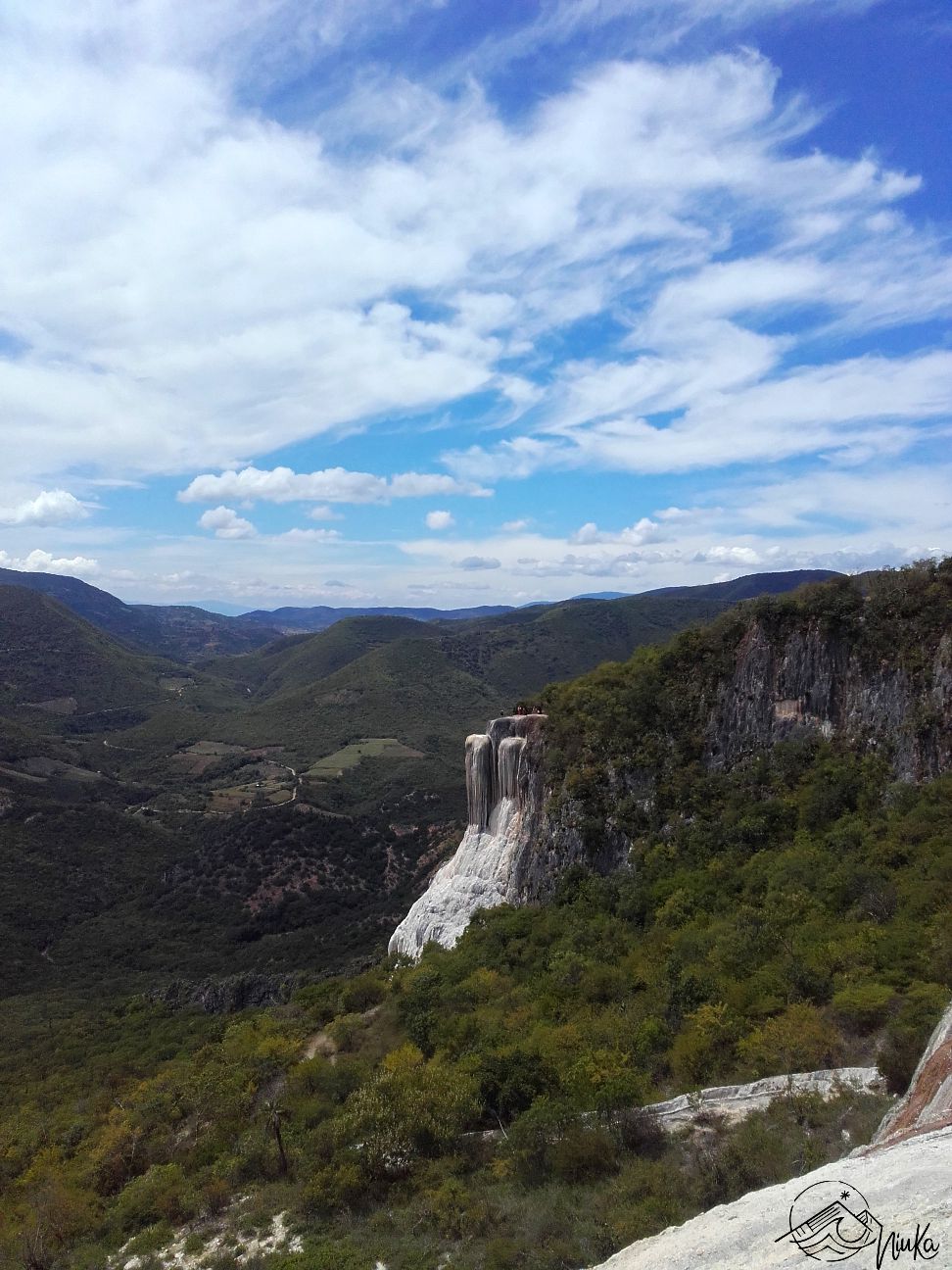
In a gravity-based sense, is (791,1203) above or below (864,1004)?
above

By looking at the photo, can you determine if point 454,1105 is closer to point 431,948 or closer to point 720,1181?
point 720,1181

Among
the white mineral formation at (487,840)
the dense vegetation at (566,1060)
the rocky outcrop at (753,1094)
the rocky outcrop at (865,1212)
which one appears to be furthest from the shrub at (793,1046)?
the white mineral formation at (487,840)

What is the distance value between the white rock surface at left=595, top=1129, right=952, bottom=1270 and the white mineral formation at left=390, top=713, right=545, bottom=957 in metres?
25.2

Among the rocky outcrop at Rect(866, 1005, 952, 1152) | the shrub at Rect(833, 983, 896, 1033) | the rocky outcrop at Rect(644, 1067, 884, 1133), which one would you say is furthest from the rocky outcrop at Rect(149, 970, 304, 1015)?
the rocky outcrop at Rect(866, 1005, 952, 1152)

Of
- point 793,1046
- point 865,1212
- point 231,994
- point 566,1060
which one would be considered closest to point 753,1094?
point 793,1046

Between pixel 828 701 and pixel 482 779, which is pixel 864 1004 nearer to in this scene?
pixel 828 701

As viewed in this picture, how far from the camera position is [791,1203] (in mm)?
7625

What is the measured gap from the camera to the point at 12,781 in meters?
98.8

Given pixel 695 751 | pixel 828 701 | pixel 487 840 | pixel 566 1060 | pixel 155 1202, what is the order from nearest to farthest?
pixel 155 1202 < pixel 566 1060 < pixel 828 701 < pixel 695 751 < pixel 487 840

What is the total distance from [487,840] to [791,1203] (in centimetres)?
2952

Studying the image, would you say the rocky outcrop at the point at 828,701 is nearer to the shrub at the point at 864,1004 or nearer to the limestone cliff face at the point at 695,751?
the limestone cliff face at the point at 695,751

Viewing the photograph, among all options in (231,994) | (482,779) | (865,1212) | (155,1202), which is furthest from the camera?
(231,994)

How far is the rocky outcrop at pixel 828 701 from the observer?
82.0 feet

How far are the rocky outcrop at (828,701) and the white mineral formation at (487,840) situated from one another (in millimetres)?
9691
